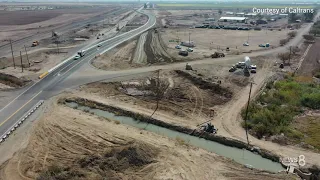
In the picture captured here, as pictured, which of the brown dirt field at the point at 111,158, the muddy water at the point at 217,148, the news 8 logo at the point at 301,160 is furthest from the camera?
the muddy water at the point at 217,148

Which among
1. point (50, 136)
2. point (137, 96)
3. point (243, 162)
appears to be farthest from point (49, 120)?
point (243, 162)

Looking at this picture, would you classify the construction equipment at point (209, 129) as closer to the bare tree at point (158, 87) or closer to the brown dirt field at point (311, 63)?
the bare tree at point (158, 87)

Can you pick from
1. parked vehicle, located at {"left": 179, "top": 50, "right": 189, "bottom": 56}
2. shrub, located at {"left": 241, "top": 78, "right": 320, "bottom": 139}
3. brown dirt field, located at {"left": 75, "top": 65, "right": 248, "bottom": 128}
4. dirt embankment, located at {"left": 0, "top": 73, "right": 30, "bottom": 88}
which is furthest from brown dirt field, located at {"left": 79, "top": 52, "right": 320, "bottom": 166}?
parked vehicle, located at {"left": 179, "top": 50, "right": 189, "bottom": 56}

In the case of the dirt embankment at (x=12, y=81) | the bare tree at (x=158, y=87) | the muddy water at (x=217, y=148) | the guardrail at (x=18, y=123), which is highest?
the dirt embankment at (x=12, y=81)

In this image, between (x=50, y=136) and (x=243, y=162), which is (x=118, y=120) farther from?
(x=243, y=162)

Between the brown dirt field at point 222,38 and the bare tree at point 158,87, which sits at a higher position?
the brown dirt field at point 222,38

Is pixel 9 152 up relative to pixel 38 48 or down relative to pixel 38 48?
down

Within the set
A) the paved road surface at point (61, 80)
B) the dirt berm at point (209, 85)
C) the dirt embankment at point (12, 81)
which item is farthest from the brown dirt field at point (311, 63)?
the dirt embankment at point (12, 81)
